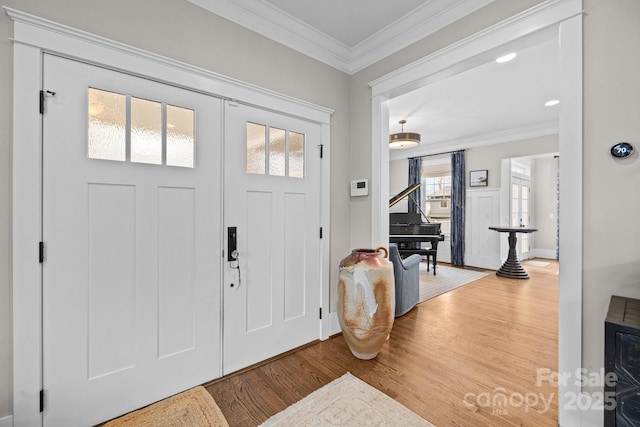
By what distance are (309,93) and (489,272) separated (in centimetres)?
522

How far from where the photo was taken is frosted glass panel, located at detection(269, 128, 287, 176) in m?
2.37

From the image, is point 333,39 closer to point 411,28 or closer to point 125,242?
point 411,28

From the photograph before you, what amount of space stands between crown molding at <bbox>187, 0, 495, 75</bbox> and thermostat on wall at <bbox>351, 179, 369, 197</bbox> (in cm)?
115

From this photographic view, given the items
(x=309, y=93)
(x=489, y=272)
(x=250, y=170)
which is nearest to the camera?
(x=250, y=170)

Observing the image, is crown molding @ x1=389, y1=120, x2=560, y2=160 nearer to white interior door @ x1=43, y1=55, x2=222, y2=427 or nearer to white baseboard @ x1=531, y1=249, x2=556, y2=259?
white baseboard @ x1=531, y1=249, x2=556, y2=259

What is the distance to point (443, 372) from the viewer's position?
7.09 ft

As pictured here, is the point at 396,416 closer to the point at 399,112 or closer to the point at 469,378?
the point at 469,378

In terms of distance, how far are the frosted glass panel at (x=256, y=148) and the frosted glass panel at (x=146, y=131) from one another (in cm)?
63

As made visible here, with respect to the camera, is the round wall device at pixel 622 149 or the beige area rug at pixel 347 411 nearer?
the round wall device at pixel 622 149

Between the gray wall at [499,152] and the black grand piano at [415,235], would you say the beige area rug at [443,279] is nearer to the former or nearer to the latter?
the black grand piano at [415,235]

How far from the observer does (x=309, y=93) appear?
8.56ft

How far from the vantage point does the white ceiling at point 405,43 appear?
2148 millimetres

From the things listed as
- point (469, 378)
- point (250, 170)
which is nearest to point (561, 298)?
point (469, 378)

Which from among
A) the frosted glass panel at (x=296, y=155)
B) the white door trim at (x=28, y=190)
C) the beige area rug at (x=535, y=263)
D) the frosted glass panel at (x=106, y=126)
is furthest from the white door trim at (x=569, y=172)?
the beige area rug at (x=535, y=263)
